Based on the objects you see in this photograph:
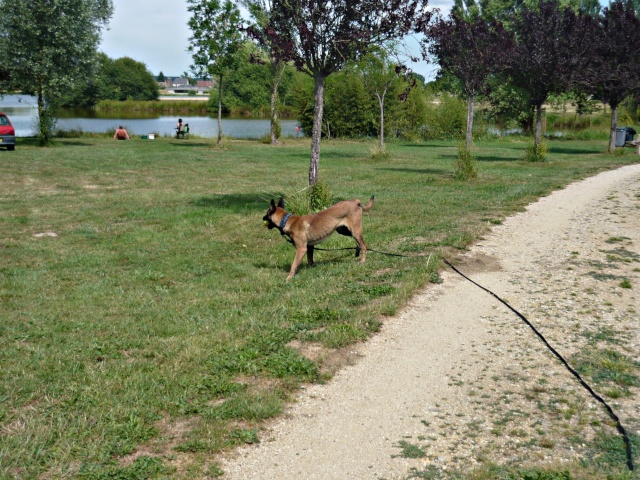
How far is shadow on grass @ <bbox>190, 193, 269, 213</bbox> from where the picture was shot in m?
15.3

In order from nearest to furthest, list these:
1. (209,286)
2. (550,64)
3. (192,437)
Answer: (192,437) < (209,286) < (550,64)

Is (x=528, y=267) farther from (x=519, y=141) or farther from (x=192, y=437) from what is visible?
(x=519, y=141)

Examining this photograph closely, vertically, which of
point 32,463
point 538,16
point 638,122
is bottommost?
point 32,463

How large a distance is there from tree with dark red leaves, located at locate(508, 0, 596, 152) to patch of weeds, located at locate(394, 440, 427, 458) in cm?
2403

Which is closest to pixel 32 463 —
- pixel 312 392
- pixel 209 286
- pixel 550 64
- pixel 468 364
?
pixel 312 392

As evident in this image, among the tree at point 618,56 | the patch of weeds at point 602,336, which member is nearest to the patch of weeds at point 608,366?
the patch of weeds at point 602,336

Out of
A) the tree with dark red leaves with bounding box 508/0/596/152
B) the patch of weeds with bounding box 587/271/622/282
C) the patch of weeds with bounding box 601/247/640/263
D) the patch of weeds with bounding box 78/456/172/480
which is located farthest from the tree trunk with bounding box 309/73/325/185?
the tree with dark red leaves with bounding box 508/0/596/152

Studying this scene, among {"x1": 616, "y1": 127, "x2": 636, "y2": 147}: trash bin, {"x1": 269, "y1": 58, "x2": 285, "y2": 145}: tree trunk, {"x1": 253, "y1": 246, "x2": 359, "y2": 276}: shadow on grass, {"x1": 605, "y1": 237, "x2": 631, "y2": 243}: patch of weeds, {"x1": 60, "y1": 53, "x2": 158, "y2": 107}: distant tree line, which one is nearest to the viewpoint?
{"x1": 253, "y1": 246, "x2": 359, "y2": 276}: shadow on grass

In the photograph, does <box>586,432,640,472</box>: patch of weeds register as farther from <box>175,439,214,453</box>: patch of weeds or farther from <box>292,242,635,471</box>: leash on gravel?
<box>175,439,214,453</box>: patch of weeds

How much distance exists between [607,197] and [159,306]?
13228mm

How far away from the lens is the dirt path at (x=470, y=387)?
448 cm

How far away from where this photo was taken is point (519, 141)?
150 ft

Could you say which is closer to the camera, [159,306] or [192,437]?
[192,437]

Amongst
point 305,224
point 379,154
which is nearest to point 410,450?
point 305,224
